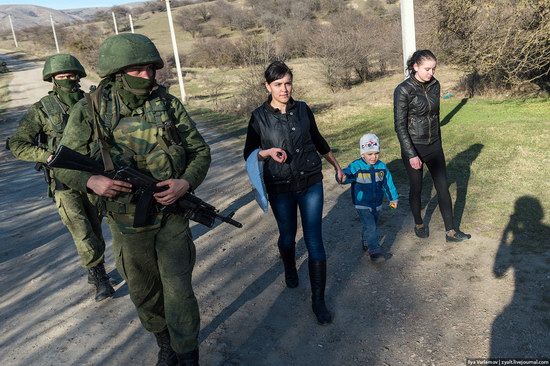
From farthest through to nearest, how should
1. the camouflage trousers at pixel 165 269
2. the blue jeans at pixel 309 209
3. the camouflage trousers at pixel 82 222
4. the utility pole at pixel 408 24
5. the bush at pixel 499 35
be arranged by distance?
1. the utility pole at pixel 408 24
2. the bush at pixel 499 35
3. the camouflage trousers at pixel 82 222
4. the blue jeans at pixel 309 209
5. the camouflage trousers at pixel 165 269

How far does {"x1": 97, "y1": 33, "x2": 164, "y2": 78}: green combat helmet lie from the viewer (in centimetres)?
234

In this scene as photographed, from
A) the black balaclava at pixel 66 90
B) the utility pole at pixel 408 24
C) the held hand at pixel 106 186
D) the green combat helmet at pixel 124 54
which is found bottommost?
the held hand at pixel 106 186

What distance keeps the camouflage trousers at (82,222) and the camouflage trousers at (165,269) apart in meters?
1.33

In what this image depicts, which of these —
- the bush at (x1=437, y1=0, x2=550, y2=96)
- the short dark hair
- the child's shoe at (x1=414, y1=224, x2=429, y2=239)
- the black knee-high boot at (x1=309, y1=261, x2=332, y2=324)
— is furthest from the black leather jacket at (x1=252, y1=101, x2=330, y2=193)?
the bush at (x1=437, y1=0, x2=550, y2=96)

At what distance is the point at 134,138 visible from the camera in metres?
2.41

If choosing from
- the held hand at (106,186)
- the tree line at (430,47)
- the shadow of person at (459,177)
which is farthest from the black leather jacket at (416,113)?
the tree line at (430,47)

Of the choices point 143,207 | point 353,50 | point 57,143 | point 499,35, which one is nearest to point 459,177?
point 143,207

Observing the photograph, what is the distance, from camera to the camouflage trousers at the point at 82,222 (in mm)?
3701

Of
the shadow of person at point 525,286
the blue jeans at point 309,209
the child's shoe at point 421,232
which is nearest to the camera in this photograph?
the shadow of person at point 525,286

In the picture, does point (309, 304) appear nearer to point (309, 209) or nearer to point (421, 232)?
point (309, 209)

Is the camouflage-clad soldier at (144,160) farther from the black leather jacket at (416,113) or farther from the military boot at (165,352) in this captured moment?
the black leather jacket at (416,113)

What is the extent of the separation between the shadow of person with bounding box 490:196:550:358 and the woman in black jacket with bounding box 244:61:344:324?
4.05 ft

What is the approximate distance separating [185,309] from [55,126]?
2.12 metres

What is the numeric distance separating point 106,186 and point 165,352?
4.22 feet
